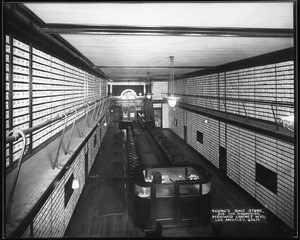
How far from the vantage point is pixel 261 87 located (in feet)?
23.7

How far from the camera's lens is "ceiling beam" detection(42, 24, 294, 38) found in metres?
3.74

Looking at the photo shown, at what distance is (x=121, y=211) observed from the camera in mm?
6941

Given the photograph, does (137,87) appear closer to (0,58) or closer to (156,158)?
(156,158)

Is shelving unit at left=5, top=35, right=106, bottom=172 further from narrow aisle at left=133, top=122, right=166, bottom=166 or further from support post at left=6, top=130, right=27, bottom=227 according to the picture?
narrow aisle at left=133, top=122, right=166, bottom=166

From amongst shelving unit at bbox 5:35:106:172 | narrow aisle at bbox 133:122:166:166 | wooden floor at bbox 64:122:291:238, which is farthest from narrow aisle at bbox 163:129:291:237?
shelving unit at bbox 5:35:106:172

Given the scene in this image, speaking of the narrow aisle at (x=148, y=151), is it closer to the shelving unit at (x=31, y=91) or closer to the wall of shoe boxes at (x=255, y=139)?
the wall of shoe boxes at (x=255, y=139)

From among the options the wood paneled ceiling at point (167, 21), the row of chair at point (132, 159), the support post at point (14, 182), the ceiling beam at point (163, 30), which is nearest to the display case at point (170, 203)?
the row of chair at point (132, 159)

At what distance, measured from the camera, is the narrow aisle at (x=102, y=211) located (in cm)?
593

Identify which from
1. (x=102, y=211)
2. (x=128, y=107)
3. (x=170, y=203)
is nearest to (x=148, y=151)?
(x=102, y=211)

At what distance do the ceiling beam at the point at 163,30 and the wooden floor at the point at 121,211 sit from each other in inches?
171

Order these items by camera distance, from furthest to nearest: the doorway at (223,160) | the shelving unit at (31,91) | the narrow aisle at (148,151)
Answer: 1. the doorway at (223,160)
2. the narrow aisle at (148,151)
3. the shelving unit at (31,91)

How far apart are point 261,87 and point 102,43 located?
5.18 m

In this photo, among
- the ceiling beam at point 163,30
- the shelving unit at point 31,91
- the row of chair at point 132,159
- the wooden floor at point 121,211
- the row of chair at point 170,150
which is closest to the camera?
the shelving unit at point 31,91

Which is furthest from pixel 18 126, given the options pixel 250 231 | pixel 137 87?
pixel 137 87
